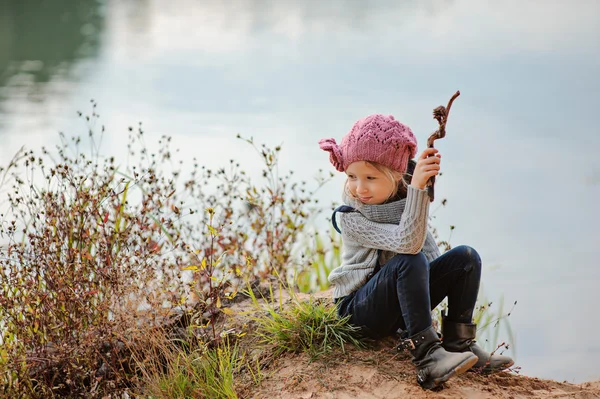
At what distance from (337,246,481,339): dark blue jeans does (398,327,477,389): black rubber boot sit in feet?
0.18

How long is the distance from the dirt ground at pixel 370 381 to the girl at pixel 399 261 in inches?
4.5

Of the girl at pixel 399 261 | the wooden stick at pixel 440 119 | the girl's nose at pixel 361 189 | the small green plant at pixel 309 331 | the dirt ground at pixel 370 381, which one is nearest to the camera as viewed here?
the wooden stick at pixel 440 119

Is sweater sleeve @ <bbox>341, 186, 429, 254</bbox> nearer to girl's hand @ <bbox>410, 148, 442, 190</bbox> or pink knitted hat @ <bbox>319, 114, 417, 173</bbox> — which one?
girl's hand @ <bbox>410, 148, 442, 190</bbox>

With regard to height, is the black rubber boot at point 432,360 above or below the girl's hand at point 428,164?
below

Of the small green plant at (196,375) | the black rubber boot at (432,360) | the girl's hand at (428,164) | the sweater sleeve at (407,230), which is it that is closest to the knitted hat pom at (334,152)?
the sweater sleeve at (407,230)

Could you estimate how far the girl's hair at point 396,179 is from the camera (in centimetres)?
382

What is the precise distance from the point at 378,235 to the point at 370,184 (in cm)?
→ 28

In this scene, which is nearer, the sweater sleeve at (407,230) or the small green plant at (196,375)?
the sweater sleeve at (407,230)

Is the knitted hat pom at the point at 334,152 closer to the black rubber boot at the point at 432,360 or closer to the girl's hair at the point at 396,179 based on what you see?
the girl's hair at the point at 396,179

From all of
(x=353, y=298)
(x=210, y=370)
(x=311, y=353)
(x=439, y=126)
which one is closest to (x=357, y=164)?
(x=439, y=126)

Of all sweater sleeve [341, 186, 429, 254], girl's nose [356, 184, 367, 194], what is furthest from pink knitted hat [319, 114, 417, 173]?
sweater sleeve [341, 186, 429, 254]

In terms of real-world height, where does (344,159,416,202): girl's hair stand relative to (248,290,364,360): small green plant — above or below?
above

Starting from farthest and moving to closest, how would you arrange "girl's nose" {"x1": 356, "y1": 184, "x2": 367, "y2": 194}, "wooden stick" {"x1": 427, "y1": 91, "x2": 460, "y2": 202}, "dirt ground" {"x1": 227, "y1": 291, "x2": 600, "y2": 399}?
"girl's nose" {"x1": 356, "y1": 184, "x2": 367, "y2": 194}
"dirt ground" {"x1": 227, "y1": 291, "x2": 600, "y2": 399}
"wooden stick" {"x1": 427, "y1": 91, "x2": 460, "y2": 202}

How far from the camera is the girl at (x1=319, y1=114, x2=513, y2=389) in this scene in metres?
3.63
